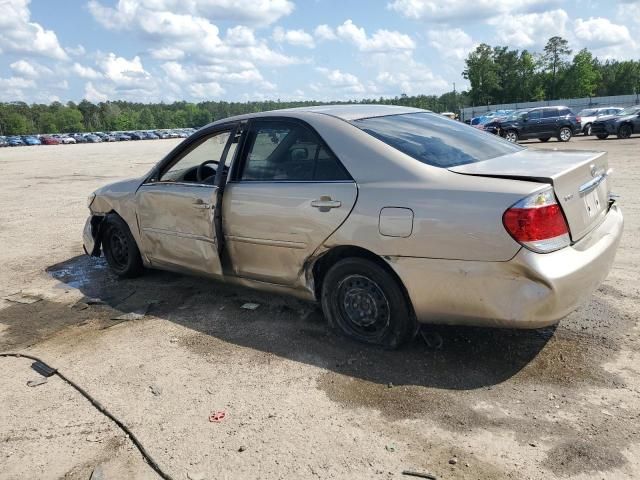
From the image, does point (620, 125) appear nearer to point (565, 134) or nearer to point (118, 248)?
point (565, 134)

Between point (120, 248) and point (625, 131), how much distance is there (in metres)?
24.6

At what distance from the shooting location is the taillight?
2.96 meters

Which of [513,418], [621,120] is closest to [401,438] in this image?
[513,418]

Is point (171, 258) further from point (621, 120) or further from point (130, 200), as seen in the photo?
point (621, 120)

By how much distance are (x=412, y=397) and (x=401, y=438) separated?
0.41 metres

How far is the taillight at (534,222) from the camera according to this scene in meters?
2.96

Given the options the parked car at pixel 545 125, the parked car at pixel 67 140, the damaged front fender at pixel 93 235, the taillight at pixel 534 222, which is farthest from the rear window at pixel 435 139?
the parked car at pixel 67 140

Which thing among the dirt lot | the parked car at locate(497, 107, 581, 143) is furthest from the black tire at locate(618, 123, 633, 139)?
the dirt lot

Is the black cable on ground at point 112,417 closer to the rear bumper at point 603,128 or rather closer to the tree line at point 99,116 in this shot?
the rear bumper at point 603,128

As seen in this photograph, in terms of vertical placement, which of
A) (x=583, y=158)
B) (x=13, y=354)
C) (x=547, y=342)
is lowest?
(x=13, y=354)

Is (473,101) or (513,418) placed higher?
(473,101)

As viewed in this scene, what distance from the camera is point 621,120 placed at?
24.0 metres

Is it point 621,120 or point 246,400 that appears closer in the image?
point 246,400

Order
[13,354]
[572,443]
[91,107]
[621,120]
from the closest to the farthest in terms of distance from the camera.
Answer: [572,443] < [13,354] < [621,120] < [91,107]
